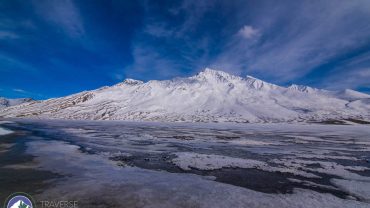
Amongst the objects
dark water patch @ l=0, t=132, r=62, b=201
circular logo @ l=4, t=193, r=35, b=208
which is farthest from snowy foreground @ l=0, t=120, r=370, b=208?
circular logo @ l=4, t=193, r=35, b=208

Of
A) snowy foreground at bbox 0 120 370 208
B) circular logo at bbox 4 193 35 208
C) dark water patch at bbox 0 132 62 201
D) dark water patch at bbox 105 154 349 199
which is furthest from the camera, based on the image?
dark water patch at bbox 105 154 349 199

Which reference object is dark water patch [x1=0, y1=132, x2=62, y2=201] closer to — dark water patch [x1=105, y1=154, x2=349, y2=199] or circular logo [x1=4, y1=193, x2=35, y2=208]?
circular logo [x1=4, y1=193, x2=35, y2=208]

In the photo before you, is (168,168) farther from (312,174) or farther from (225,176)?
(312,174)

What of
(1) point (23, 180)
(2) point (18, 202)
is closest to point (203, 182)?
(2) point (18, 202)

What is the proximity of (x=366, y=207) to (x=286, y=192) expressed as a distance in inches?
116

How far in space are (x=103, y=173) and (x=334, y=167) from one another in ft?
49.3

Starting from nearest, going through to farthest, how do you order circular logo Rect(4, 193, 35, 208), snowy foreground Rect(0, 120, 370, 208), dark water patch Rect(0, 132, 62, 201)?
1. circular logo Rect(4, 193, 35, 208)
2. snowy foreground Rect(0, 120, 370, 208)
3. dark water patch Rect(0, 132, 62, 201)

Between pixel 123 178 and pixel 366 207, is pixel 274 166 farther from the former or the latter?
pixel 123 178

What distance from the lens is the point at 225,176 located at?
47.2ft

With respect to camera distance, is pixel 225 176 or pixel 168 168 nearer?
pixel 225 176

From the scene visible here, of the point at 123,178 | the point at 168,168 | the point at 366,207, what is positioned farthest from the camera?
the point at 168,168

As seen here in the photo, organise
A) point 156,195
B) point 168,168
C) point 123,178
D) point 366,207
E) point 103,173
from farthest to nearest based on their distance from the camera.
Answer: point 168,168, point 103,173, point 123,178, point 156,195, point 366,207

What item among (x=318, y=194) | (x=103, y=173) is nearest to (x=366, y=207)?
(x=318, y=194)

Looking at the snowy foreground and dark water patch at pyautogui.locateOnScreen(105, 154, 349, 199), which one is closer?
the snowy foreground
